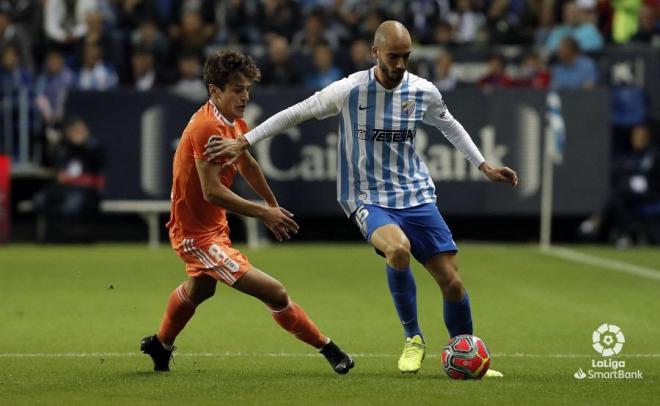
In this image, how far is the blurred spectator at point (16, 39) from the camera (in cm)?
2033

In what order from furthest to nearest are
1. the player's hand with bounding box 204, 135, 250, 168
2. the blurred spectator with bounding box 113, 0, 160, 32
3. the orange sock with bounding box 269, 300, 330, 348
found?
the blurred spectator with bounding box 113, 0, 160, 32 < the orange sock with bounding box 269, 300, 330, 348 < the player's hand with bounding box 204, 135, 250, 168

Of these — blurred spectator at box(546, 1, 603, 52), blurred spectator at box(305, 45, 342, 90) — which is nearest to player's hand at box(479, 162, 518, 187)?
blurred spectator at box(305, 45, 342, 90)

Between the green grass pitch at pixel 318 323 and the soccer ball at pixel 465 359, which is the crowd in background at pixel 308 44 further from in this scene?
the soccer ball at pixel 465 359

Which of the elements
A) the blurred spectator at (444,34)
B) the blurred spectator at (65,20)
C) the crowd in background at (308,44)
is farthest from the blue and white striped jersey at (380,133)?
the blurred spectator at (65,20)

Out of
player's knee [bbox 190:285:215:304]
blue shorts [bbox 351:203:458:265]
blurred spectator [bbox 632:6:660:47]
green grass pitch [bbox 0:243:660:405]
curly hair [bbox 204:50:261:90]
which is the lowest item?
green grass pitch [bbox 0:243:660:405]

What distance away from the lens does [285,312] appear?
28.0ft

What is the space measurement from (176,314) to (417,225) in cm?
153

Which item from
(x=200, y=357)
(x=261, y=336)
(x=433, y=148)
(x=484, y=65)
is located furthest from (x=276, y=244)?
(x=200, y=357)

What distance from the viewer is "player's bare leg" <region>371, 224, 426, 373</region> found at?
850 cm

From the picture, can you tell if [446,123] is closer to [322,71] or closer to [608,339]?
[608,339]

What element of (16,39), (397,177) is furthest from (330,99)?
(16,39)

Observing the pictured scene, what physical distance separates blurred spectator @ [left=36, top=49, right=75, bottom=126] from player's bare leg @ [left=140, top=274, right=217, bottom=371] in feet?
36.1

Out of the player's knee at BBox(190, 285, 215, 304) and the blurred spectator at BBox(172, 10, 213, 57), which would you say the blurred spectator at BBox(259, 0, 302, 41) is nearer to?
the blurred spectator at BBox(172, 10, 213, 57)

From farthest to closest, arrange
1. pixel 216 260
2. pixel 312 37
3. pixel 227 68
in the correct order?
pixel 312 37 < pixel 216 260 < pixel 227 68
